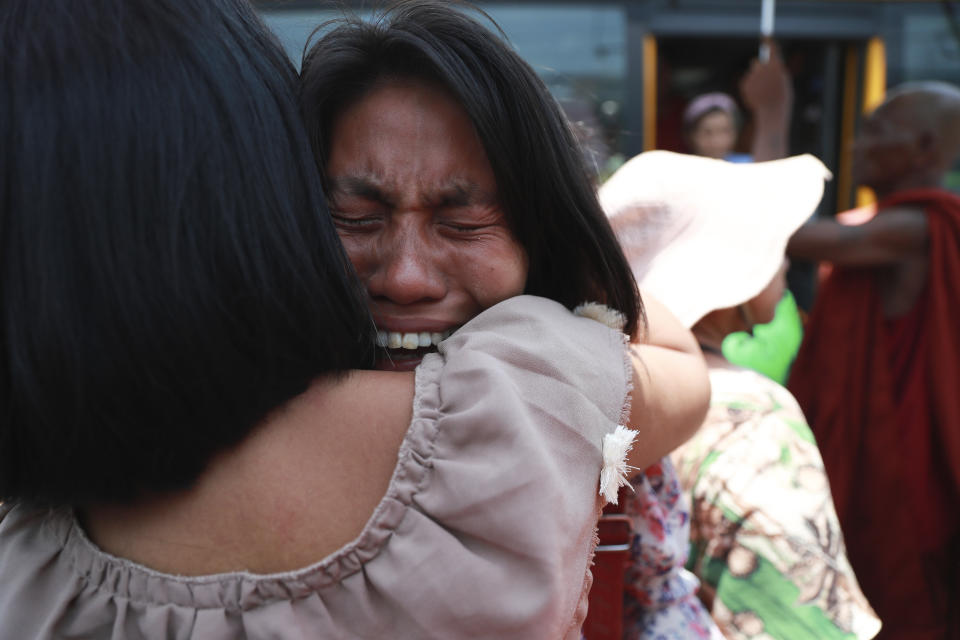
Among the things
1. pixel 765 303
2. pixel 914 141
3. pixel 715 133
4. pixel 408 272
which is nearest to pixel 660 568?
pixel 408 272

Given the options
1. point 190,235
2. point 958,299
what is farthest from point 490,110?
point 958,299

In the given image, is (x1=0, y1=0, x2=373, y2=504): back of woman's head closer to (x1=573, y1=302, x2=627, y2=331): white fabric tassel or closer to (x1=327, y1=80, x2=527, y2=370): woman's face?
(x1=327, y1=80, x2=527, y2=370): woman's face

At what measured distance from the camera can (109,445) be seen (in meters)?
0.70

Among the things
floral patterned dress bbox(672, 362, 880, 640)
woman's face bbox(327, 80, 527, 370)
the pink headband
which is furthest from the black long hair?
the pink headband

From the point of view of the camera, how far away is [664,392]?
37.0 inches

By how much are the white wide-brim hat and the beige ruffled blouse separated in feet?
2.63

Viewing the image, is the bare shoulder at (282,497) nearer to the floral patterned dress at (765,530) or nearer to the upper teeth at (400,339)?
the upper teeth at (400,339)

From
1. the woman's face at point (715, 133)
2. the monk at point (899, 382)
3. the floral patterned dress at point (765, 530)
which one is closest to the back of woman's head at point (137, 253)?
the floral patterned dress at point (765, 530)

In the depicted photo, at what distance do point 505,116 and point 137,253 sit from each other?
17.9 inches

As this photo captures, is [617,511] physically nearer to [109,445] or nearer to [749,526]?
[749,526]

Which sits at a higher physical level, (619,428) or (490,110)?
(490,110)

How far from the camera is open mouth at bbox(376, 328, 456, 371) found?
0.96 meters

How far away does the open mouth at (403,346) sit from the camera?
96 centimetres

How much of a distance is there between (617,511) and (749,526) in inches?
13.7
